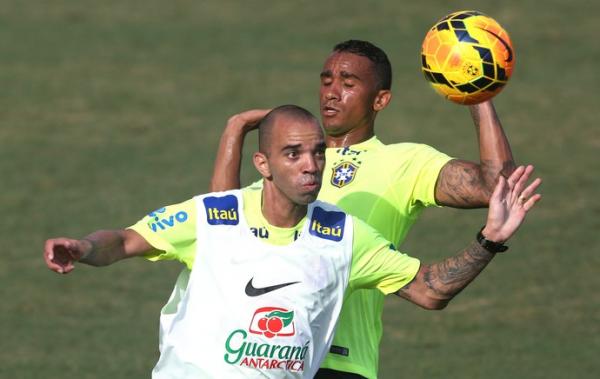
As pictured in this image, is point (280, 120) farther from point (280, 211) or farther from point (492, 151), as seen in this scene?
point (492, 151)

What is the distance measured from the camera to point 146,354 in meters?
14.7

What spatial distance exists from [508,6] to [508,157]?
18568mm

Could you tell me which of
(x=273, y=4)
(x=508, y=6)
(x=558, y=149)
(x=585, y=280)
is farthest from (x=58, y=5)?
(x=585, y=280)

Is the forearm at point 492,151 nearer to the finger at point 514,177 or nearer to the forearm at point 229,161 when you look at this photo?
the finger at point 514,177

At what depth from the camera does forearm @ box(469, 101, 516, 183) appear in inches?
371

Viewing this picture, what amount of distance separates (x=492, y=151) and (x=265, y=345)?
2312 mm

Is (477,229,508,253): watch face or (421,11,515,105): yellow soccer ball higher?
(421,11,515,105): yellow soccer ball

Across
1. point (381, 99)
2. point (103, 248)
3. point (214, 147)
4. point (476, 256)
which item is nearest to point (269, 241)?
point (103, 248)

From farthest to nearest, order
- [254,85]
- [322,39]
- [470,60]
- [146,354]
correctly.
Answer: [322,39] < [254,85] < [146,354] < [470,60]

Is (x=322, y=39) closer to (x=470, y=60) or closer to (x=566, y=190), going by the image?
(x=566, y=190)

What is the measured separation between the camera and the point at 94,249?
26.3 ft

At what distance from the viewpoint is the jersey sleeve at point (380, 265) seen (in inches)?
333

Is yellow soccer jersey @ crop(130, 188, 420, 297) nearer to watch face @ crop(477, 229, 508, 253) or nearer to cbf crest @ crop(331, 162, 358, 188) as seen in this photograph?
watch face @ crop(477, 229, 508, 253)

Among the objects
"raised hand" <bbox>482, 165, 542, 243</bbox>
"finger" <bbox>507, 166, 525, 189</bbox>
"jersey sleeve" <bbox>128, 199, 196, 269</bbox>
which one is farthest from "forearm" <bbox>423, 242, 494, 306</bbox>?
"jersey sleeve" <bbox>128, 199, 196, 269</bbox>
